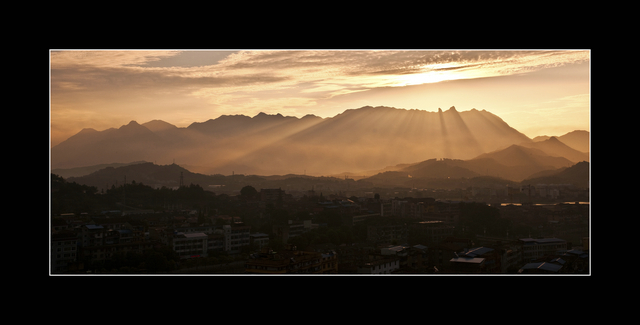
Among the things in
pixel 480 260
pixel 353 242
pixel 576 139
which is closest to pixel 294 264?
pixel 480 260

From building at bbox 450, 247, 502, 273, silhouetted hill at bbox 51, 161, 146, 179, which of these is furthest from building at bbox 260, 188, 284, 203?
building at bbox 450, 247, 502, 273

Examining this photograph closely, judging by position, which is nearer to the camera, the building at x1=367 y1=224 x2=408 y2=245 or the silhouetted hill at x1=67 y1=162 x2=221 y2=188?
the building at x1=367 y1=224 x2=408 y2=245

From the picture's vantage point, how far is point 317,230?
7.30 metres

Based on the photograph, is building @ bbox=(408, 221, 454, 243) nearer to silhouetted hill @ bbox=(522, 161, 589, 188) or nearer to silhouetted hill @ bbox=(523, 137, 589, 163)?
silhouetted hill @ bbox=(523, 137, 589, 163)

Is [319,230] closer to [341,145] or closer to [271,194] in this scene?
[341,145]

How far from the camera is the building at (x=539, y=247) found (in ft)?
19.7

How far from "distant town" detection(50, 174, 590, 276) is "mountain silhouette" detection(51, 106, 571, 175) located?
0.57 m

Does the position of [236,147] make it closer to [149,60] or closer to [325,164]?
[325,164]

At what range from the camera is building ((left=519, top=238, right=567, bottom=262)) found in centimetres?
601

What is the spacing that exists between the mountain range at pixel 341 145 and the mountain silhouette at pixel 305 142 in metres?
0.02

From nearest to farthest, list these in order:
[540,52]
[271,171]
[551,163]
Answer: [540,52] < [551,163] < [271,171]

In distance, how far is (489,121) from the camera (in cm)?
665

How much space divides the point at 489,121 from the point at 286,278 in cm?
405
